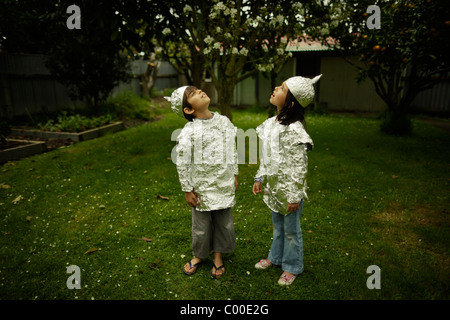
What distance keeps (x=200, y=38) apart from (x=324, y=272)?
15.4ft

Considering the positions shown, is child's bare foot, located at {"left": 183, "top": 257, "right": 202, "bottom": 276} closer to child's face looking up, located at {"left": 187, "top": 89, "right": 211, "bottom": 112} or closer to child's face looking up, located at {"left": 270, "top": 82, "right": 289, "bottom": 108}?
child's face looking up, located at {"left": 187, "top": 89, "right": 211, "bottom": 112}

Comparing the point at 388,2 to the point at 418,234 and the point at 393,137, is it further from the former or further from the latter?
the point at 418,234

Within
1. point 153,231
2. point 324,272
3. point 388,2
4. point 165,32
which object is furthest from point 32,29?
point 324,272

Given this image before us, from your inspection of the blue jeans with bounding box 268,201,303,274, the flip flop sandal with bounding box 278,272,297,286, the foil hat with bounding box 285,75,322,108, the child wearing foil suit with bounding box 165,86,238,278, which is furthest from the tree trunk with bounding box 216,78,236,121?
the flip flop sandal with bounding box 278,272,297,286

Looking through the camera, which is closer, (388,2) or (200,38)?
(200,38)

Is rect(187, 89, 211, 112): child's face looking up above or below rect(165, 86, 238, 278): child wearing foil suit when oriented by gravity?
above

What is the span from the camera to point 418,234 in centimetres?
350

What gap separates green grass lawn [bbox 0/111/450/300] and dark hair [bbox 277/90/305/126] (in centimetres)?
153

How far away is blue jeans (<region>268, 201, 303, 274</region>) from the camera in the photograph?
8.77 feet

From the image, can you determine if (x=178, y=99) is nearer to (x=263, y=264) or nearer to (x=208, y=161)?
(x=208, y=161)

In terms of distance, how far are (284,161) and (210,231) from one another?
1048 mm

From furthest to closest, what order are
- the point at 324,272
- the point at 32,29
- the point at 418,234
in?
1. the point at 32,29
2. the point at 418,234
3. the point at 324,272
